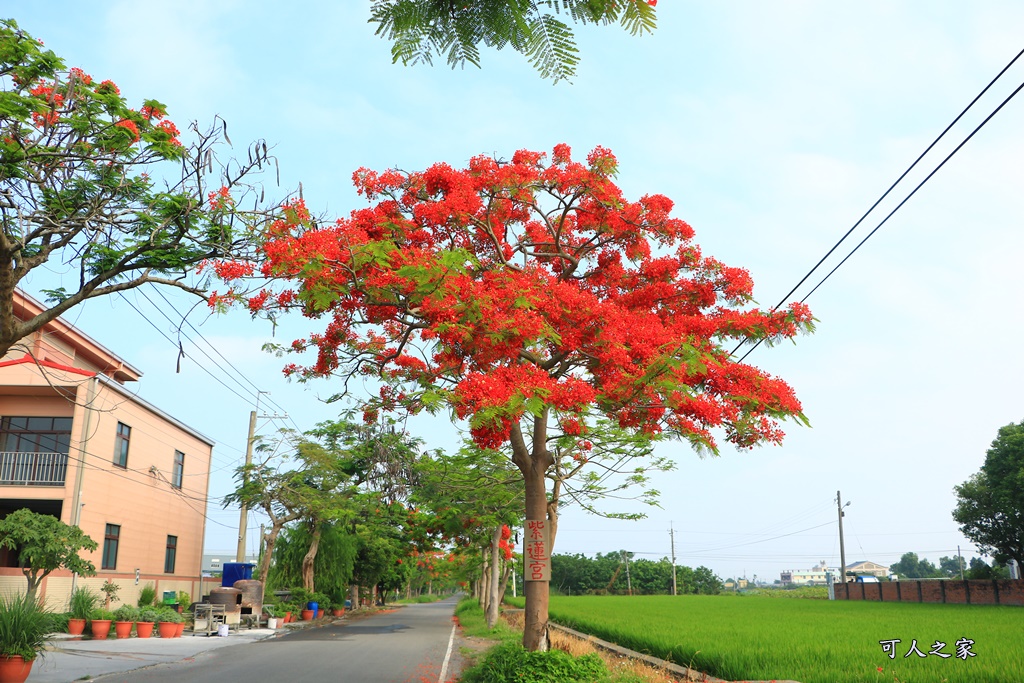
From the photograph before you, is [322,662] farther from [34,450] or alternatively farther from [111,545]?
[34,450]

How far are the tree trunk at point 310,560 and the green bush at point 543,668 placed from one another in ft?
86.5

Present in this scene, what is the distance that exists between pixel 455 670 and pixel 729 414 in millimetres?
8907

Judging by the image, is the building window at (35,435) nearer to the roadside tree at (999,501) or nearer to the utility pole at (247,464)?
the utility pole at (247,464)

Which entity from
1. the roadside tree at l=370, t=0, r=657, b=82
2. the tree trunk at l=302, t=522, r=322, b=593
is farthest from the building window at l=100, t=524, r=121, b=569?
the roadside tree at l=370, t=0, r=657, b=82

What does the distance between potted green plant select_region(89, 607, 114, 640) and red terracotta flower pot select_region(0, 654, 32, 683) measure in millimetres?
12131

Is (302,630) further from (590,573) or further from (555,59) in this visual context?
(590,573)

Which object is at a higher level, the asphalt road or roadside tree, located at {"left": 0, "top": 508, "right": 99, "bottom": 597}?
roadside tree, located at {"left": 0, "top": 508, "right": 99, "bottom": 597}

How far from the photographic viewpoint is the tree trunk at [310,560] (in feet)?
120

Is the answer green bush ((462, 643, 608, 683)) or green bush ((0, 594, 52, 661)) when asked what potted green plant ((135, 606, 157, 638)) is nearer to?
green bush ((0, 594, 52, 661))

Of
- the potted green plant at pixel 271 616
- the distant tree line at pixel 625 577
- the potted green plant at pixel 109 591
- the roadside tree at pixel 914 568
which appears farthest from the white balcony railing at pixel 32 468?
the roadside tree at pixel 914 568

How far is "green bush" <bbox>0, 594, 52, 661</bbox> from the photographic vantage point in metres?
10.8

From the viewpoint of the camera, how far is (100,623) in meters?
21.6

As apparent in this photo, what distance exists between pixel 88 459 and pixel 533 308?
67.2 feet

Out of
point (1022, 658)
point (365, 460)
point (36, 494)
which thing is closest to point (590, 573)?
point (365, 460)
